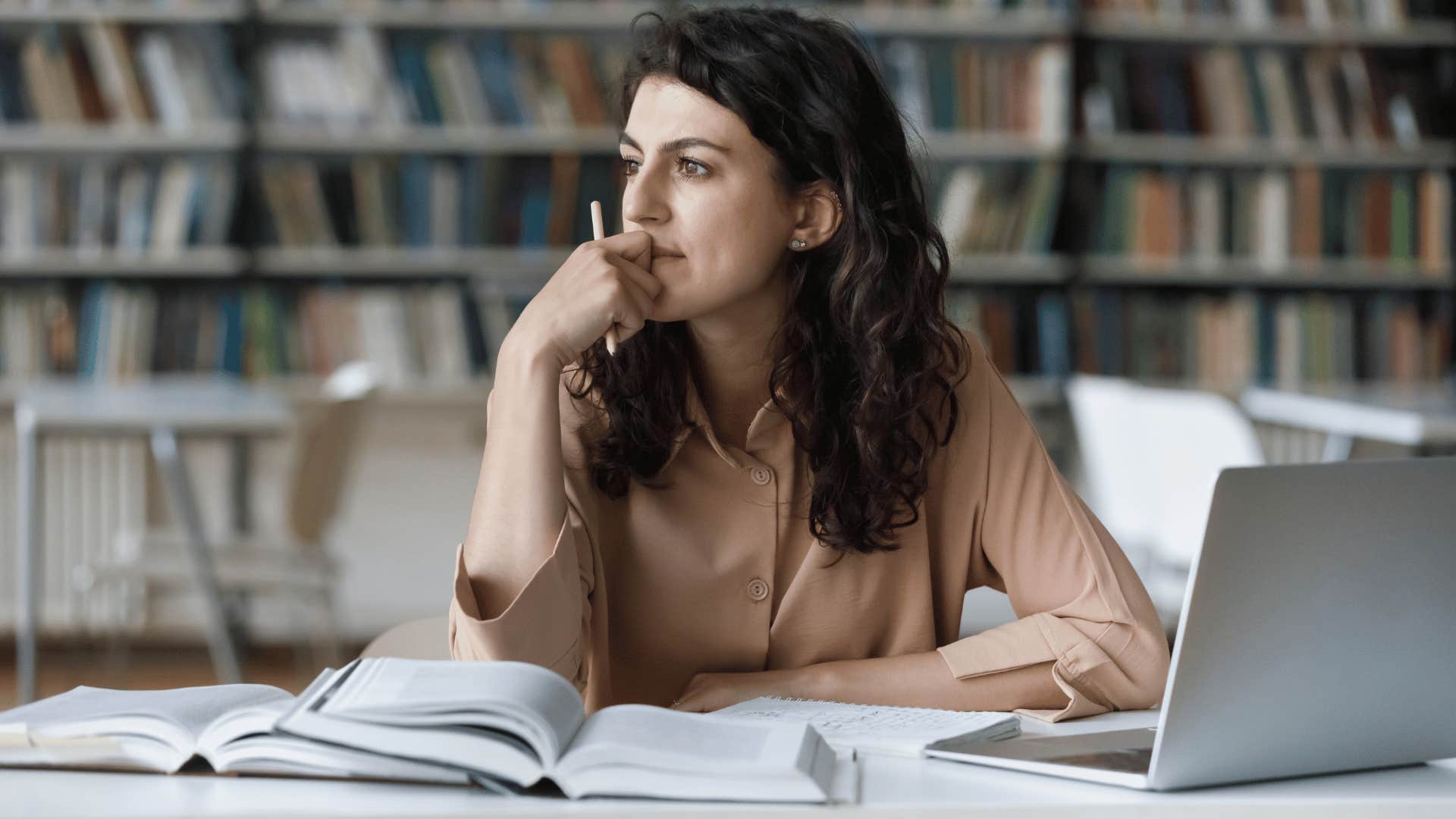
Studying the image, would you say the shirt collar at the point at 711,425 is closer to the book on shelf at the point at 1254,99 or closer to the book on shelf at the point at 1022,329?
the book on shelf at the point at 1022,329

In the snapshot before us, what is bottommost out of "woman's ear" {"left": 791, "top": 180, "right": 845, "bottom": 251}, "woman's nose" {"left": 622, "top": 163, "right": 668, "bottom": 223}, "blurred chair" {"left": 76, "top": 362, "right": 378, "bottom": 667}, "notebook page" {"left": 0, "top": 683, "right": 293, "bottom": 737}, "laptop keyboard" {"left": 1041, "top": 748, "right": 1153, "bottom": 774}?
"blurred chair" {"left": 76, "top": 362, "right": 378, "bottom": 667}

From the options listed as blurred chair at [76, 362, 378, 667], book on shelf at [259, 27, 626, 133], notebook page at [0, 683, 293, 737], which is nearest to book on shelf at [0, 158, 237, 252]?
book on shelf at [259, 27, 626, 133]

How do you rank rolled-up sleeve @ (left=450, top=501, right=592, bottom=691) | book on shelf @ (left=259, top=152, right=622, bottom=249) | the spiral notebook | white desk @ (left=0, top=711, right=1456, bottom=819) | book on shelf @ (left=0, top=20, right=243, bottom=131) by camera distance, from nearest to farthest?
white desk @ (left=0, top=711, right=1456, bottom=819), the spiral notebook, rolled-up sleeve @ (left=450, top=501, right=592, bottom=691), book on shelf @ (left=0, top=20, right=243, bottom=131), book on shelf @ (left=259, top=152, right=622, bottom=249)

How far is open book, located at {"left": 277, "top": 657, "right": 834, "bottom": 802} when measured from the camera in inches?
30.5

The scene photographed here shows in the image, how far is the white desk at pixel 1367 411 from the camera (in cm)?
289

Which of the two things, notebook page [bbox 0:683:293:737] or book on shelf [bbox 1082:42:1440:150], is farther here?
book on shelf [bbox 1082:42:1440:150]

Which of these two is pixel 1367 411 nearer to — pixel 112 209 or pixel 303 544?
pixel 303 544

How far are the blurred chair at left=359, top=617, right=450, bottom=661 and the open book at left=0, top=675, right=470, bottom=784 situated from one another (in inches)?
14.9

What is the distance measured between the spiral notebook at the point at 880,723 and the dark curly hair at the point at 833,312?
0.86ft

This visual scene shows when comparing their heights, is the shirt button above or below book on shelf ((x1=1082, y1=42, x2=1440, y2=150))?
below

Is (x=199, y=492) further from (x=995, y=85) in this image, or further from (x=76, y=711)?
(x=76, y=711)

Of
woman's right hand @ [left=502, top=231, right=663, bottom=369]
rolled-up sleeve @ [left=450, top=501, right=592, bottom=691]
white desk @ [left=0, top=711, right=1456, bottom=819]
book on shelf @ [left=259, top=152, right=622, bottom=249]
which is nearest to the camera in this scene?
white desk @ [left=0, top=711, right=1456, bottom=819]

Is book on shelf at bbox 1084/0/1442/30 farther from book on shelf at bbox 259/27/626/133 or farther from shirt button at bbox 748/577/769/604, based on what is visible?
shirt button at bbox 748/577/769/604

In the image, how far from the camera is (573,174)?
4.07m
